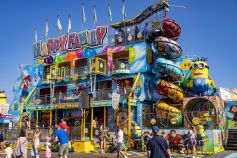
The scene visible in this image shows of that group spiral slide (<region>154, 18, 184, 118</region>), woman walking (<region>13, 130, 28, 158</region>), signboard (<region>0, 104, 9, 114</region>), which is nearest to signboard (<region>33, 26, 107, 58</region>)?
spiral slide (<region>154, 18, 184, 118</region>)

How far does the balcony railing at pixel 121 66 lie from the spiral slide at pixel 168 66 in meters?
2.88

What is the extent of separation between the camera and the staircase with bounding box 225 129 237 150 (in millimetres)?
20453

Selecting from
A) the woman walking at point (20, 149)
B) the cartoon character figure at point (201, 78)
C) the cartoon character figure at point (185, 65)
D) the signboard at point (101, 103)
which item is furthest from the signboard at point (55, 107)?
the woman walking at point (20, 149)

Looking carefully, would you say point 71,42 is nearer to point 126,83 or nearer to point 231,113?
point 126,83

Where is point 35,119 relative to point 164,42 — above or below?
below

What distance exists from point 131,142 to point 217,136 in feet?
17.1

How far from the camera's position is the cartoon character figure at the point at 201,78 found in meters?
23.2

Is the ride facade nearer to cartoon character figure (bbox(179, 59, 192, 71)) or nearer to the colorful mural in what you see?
cartoon character figure (bbox(179, 59, 192, 71))

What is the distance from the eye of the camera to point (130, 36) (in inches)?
1075

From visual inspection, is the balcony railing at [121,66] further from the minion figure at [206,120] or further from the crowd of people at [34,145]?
the crowd of people at [34,145]

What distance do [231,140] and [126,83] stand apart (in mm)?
9330

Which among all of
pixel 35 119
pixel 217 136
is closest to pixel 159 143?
pixel 217 136

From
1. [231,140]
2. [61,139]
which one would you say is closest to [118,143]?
[61,139]

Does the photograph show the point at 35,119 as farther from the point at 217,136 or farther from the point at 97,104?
the point at 217,136
